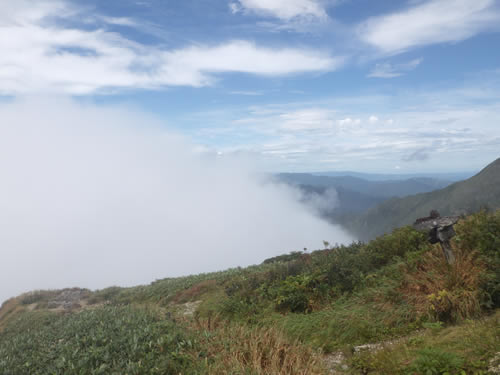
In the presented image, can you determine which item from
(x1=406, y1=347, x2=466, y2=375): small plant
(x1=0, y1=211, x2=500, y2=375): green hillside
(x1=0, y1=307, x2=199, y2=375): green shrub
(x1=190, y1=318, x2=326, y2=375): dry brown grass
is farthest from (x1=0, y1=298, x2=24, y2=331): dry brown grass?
(x1=406, y1=347, x2=466, y2=375): small plant

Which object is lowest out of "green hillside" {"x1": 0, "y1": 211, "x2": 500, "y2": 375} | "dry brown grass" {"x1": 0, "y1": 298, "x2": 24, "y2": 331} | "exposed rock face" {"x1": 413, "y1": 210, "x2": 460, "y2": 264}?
"dry brown grass" {"x1": 0, "y1": 298, "x2": 24, "y2": 331}

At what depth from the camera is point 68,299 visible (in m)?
25.4

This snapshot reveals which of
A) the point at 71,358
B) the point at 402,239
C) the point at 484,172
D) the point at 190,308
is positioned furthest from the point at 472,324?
the point at 484,172

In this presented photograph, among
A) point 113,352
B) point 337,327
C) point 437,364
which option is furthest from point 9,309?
point 437,364

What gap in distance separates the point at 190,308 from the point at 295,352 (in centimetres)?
847

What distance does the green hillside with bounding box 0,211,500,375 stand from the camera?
18.3ft

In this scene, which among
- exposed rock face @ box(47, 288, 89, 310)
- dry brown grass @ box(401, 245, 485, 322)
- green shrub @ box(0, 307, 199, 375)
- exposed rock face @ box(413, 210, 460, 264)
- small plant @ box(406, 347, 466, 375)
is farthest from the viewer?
exposed rock face @ box(47, 288, 89, 310)

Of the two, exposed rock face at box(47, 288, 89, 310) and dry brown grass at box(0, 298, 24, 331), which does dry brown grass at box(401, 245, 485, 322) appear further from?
dry brown grass at box(0, 298, 24, 331)

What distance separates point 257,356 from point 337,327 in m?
2.82

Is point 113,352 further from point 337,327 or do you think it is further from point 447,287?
point 447,287

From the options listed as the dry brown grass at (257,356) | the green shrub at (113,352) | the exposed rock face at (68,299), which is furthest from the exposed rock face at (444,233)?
the exposed rock face at (68,299)

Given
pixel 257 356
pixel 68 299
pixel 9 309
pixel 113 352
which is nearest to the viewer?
pixel 257 356

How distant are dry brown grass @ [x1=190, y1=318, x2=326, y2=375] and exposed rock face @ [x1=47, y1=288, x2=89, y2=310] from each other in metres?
19.6

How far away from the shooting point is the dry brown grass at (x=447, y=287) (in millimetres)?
7051
